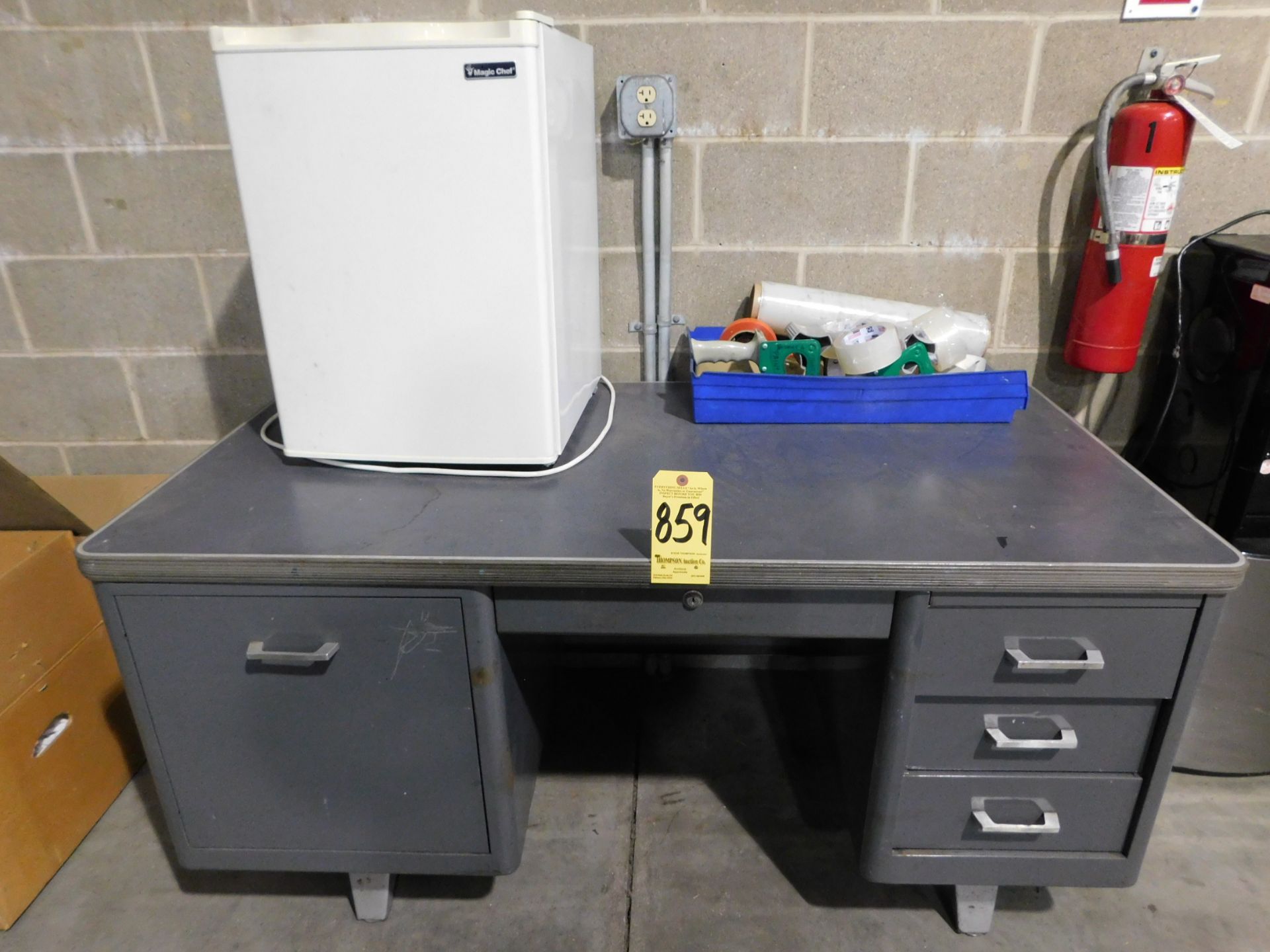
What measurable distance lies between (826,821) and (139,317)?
1.56 metres

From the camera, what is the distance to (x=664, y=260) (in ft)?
4.57

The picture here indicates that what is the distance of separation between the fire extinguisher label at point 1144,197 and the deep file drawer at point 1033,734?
2.53 ft

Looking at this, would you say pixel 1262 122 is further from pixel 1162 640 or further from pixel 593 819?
pixel 593 819

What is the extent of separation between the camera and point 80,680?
1.34m

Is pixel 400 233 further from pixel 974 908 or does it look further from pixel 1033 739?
pixel 974 908

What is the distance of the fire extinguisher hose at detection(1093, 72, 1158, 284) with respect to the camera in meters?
1.25

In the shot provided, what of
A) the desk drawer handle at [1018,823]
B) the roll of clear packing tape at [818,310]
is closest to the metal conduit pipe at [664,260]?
the roll of clear packing tape at [818,310]

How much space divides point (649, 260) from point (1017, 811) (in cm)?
101

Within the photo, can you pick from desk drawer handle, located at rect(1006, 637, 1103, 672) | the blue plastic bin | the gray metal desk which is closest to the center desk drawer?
the gray metal desk

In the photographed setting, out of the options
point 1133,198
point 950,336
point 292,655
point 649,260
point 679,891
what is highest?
point 1133,198

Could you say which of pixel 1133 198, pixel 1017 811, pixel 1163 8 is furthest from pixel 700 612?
pixel 1163 8

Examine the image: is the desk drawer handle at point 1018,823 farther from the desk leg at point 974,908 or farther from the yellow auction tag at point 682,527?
the yellow auction tag at point 682,527

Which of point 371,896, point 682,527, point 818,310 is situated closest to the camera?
point 682,527

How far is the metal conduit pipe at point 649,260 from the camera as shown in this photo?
4.40ft
